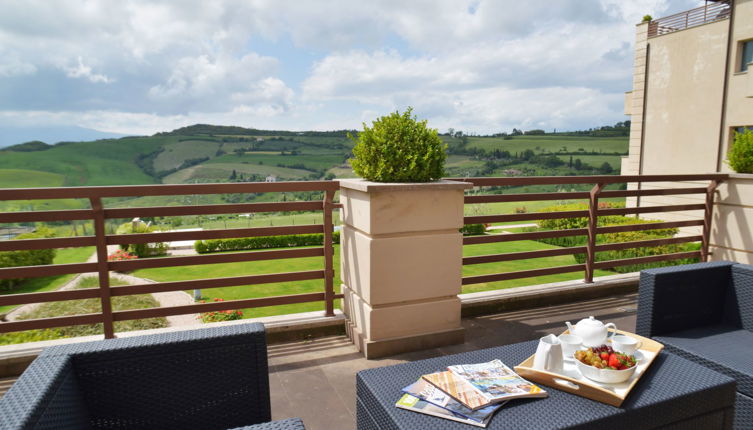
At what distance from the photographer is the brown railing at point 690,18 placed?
13.8 m

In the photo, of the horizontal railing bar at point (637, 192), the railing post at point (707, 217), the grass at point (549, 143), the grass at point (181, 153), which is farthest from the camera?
the grass at point (181, 153)

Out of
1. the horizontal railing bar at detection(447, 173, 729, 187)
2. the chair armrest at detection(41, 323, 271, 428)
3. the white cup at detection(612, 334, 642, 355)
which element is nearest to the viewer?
the chair armrest at detection(41, 323, 271, 428)

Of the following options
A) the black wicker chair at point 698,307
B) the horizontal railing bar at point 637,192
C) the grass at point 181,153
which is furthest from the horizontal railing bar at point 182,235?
the grass at point 181,153

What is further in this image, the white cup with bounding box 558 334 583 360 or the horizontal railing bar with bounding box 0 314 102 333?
the horizontal railing bar with bounding box 0 314 102 333

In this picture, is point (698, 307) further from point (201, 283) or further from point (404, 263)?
point (201, 283)

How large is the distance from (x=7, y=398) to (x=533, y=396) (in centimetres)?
165

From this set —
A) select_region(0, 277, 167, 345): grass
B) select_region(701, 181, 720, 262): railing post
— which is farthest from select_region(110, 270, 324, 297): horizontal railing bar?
select_region(701, 181, 720, 262): railing post

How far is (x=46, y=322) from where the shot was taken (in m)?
3.11

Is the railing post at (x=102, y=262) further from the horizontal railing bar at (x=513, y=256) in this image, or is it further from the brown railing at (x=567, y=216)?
the horizontal railing bar at (x=513, y=256)

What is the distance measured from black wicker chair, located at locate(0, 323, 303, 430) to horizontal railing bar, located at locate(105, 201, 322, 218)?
5.53ft

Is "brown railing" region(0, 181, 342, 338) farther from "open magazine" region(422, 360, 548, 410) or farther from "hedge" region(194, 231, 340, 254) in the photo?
"hedge" region(194, 231, 340, 254)

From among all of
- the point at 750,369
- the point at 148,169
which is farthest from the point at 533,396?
the point at 148,169

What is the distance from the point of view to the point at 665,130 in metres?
15.5

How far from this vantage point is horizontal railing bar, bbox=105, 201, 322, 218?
3167mm
